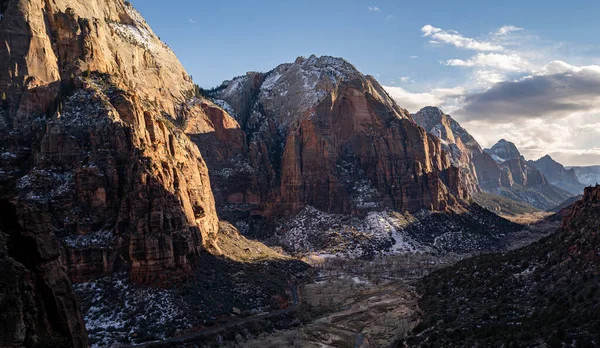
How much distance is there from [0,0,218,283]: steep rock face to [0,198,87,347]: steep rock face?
41919 mm

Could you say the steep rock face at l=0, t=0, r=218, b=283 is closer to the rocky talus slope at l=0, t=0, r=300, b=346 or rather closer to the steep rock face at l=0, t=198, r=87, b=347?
the rocky talus slope at l=0, t=0, r=300, b=346

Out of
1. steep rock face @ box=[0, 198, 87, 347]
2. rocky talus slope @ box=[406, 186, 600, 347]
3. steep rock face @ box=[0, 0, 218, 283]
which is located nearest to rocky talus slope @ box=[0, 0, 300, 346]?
steep rock face @ box=[0, 0, 218, 283]

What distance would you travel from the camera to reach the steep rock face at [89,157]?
221ft

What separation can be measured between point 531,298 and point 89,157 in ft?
224

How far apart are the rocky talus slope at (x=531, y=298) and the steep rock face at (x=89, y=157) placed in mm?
42969

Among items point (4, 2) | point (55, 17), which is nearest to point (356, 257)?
point (55, 17)

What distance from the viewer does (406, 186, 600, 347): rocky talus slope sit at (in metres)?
36.2

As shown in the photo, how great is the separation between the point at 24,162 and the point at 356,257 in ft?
313

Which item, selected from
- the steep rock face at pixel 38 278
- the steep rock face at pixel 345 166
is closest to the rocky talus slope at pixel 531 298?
the steep rock face at pixel 38 278

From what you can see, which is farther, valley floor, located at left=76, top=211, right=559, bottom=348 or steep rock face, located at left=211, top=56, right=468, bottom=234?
steep rock face, located at left=211, top=56, right=468, bottom=234

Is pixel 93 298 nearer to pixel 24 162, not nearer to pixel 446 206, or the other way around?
pixel 24 162

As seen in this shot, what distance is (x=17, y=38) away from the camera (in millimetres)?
84312

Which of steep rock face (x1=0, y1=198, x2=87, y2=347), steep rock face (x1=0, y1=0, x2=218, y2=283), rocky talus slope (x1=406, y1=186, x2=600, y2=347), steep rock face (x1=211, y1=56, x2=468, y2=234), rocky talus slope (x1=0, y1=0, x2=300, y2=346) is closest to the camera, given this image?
steep rock face (x1=0, y1=198, x2=87, y2=347)

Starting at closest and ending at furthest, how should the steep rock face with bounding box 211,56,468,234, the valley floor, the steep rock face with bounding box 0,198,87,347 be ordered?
the steep rock face with bounding box 0,198,87,347, the valley floor, the steep rock face with bounding box 211,56,468,234
